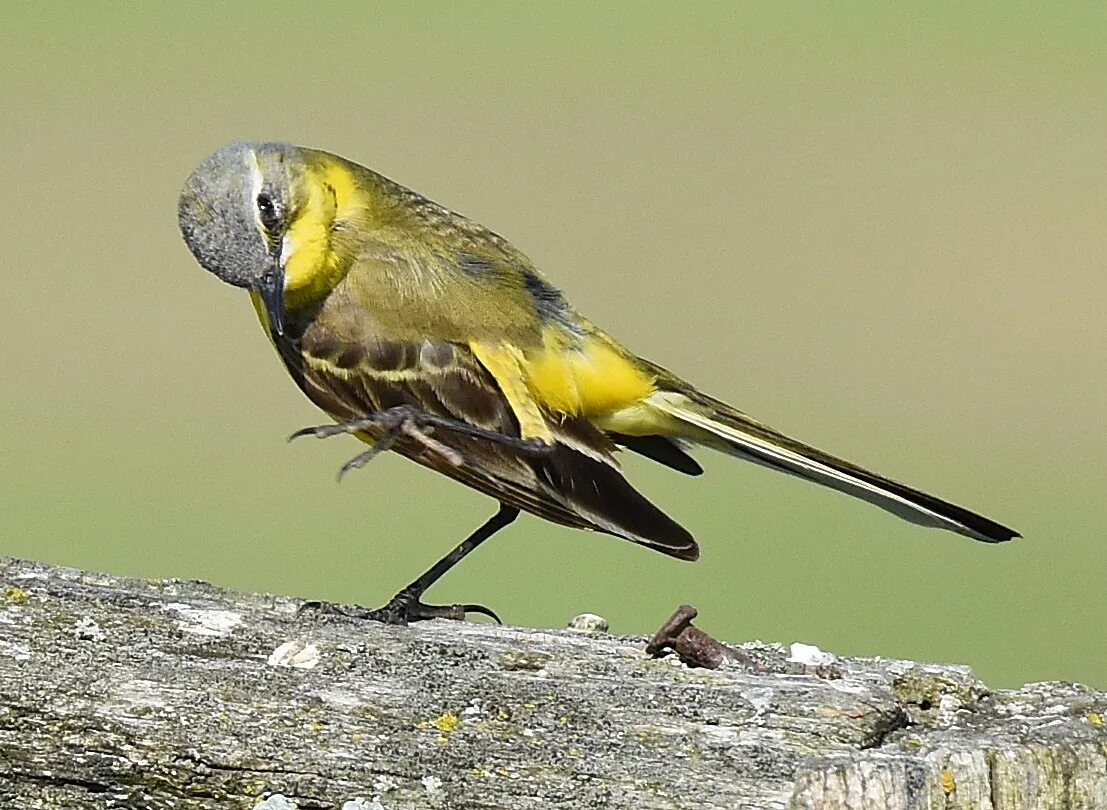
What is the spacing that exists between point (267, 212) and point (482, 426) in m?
0.96

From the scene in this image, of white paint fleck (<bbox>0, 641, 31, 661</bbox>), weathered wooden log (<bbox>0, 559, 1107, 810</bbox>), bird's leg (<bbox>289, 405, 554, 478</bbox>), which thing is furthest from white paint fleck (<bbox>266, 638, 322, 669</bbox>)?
bird's leg (<bbox>289, 405, 554, 478</bbox>)

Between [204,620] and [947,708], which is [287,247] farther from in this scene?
[947,708]

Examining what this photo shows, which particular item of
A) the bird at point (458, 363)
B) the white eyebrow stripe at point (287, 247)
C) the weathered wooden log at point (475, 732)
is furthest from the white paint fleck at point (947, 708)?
the white eyebrow stripe at point (287, 247)

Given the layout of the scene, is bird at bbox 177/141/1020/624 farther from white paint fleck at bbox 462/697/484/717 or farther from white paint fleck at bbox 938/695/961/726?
white paint fleck at bbox 462/697/484/717

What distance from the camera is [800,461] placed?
14.5 feet

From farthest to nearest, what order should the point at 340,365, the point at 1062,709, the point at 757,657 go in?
the point at 340,365, the point at 757,657, the point at 1062,709

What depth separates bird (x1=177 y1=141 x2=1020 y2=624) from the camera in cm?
435

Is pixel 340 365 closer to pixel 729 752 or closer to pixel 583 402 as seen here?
pixel 583 402

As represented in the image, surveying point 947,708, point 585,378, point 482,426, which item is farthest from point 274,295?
point 947,708

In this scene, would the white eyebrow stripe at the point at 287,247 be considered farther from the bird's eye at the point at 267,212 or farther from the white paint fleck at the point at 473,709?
the white paint fleck at the point at 473,709

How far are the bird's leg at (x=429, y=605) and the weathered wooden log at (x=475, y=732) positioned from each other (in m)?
0.96

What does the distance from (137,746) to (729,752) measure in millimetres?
1022

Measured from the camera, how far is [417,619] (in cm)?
443

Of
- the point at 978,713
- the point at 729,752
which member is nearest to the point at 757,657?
the point at 978,713
